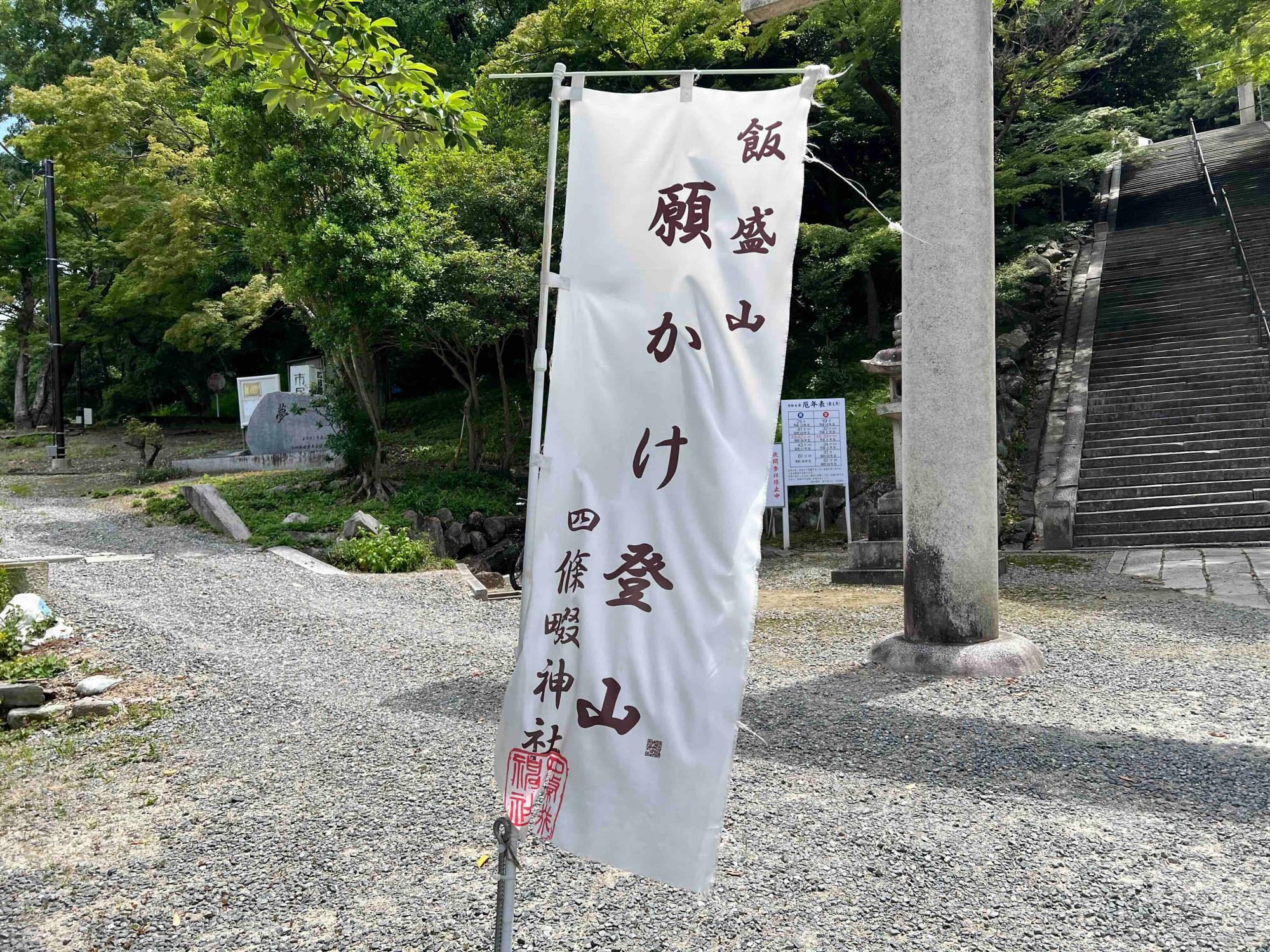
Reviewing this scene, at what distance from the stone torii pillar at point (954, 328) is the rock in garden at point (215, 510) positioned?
30.8 ft

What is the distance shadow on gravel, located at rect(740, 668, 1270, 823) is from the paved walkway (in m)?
4.05

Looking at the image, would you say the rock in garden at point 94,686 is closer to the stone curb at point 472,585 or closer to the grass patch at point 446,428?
the stone curb at point 472,585

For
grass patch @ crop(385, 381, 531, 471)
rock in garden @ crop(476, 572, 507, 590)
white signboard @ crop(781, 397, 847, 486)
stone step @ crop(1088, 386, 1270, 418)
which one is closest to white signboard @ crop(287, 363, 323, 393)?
grass patch @ crop(385, 381, 531, 471)

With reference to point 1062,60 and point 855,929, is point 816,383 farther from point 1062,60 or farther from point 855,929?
point 855,929

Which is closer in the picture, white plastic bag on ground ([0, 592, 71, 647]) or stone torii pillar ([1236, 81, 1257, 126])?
white plastic bag on ground ([0, 592, 71, 647])

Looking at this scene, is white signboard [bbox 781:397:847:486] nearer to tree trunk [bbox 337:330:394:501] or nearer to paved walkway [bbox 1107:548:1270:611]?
paved walkway [bbox 1107:548:1270:611]

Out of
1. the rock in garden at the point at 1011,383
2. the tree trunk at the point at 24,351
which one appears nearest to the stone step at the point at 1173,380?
the rock in garden at the point at 1011,383

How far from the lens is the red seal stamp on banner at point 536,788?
2436mm

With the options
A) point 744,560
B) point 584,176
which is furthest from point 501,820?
point 584,176

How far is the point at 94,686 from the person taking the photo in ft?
18.8

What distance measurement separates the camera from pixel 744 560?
2365 millimetres

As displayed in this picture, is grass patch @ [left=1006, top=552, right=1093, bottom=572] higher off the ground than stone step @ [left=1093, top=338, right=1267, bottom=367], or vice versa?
stone step @ [left=1093, top=338, right=1267, bottom=367]

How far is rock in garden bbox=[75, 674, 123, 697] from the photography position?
5707 mm

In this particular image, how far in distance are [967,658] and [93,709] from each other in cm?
511
